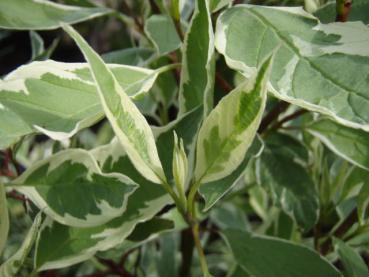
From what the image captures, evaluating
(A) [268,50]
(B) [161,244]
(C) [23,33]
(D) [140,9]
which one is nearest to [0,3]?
(D) [140,9]

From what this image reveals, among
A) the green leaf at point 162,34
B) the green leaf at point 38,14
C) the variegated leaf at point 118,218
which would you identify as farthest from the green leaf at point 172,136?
the green leaf at point 38,14

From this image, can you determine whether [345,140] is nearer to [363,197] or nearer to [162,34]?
[363,197]

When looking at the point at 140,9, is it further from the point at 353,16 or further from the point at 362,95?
the point at 362,95

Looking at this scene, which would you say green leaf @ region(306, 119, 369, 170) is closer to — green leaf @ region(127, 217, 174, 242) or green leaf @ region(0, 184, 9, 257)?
green leaf @ region(127, 217, 174, 242)

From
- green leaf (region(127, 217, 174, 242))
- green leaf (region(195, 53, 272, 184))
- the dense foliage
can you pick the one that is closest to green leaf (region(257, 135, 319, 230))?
the dense foliage

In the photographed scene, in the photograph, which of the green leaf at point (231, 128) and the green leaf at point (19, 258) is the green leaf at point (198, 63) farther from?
the green leaf at point (19, 258)

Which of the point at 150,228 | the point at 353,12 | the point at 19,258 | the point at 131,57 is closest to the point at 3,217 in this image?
the point at 19,258
